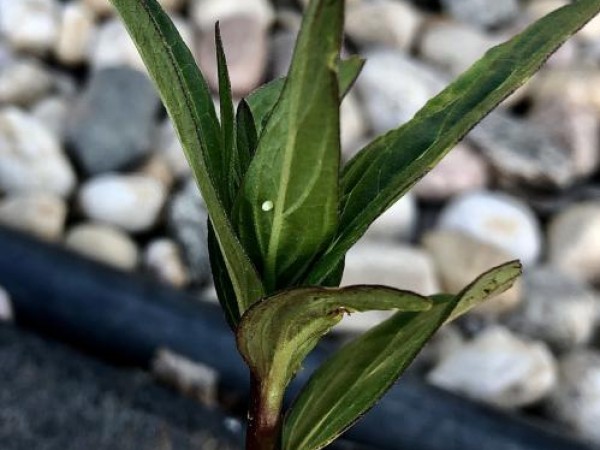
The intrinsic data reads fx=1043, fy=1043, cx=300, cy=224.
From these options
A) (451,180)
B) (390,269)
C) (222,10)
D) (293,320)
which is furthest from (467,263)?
(293,320)

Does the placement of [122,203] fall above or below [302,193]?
below

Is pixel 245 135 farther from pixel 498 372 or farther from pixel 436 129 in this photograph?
pixel 498 372

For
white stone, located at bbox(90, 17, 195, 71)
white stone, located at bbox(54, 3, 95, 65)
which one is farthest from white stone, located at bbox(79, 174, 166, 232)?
white stone, located at bbox(54, 3, 95, 65)

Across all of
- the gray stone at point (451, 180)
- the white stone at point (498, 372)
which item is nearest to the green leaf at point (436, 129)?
the white stone at point (498, 372)

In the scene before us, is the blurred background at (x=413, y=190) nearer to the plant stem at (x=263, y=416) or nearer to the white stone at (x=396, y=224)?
the white stone at (x=396, y=224)

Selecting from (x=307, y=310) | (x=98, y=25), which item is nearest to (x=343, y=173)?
(x=307, y=310)

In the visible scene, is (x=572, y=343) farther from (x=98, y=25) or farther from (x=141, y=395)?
(x=98, y=25)

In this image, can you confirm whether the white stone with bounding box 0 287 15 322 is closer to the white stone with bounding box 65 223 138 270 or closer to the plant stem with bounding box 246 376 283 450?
the white stone with bounding box 65 223 138 270
